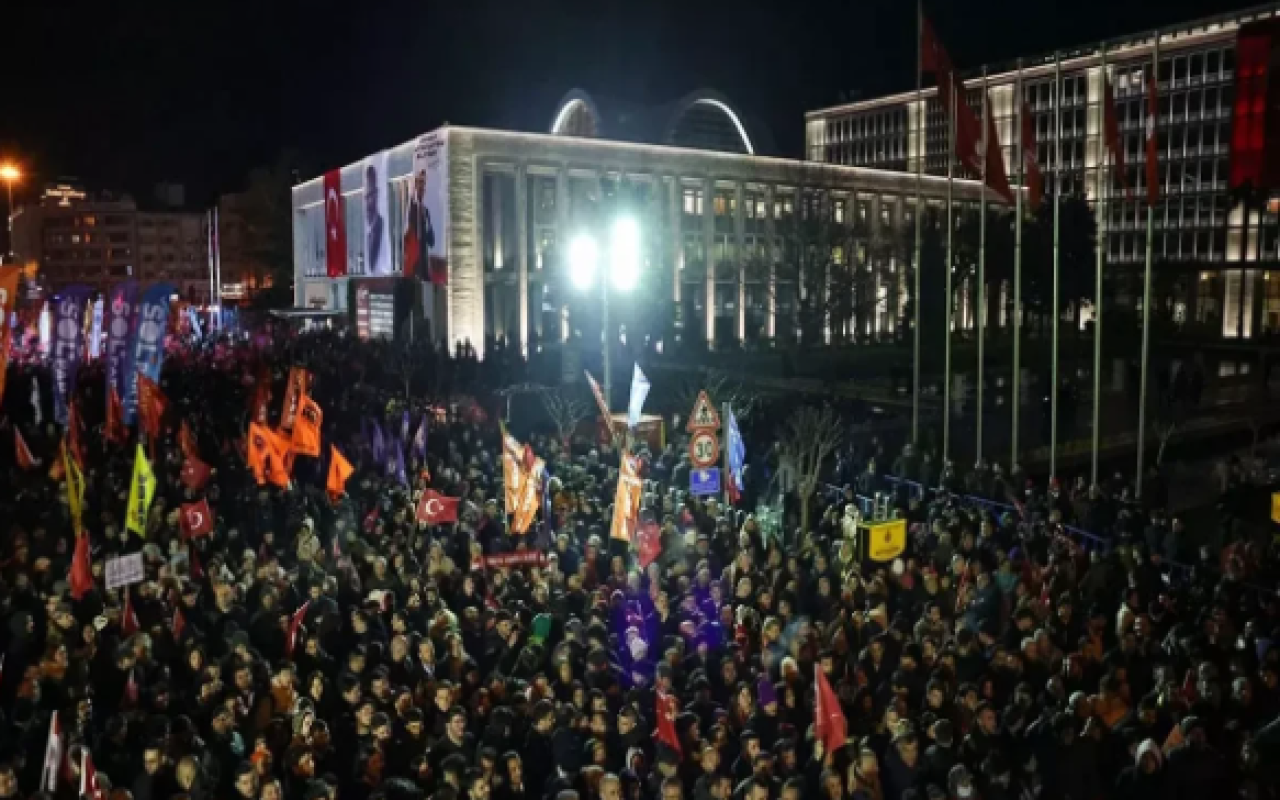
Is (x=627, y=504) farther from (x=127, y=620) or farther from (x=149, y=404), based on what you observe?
(x=149, y=404)

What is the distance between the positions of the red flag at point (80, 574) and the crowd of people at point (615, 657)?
0.33 feet

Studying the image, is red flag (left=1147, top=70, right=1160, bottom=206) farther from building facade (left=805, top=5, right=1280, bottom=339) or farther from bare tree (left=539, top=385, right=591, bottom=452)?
building facade (left=805, top=5, right=1280, bottom=339)

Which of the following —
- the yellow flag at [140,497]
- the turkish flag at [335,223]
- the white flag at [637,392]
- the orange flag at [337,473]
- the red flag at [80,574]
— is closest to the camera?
the red flag at [80,574]

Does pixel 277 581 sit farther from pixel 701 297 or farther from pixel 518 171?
pixel 701 297

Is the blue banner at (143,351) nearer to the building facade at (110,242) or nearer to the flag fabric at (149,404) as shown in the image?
the flag fabric at (149,404)

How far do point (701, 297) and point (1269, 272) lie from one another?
3390cm

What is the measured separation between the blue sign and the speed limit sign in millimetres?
93

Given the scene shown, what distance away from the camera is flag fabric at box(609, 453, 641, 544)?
12.6 metres

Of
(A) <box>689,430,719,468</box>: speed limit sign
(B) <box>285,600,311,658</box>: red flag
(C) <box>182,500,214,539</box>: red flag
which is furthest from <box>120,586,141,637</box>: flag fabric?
(A) <box>689,430,719,468</box>: speed limit sign

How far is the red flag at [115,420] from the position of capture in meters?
17.4

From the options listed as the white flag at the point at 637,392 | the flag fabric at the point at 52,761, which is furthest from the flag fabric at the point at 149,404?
the flag fabric at the point at 52,761

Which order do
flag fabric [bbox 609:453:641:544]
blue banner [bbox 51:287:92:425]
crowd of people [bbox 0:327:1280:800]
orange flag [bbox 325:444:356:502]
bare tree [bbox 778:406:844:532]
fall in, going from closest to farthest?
Answer: crowd of people [bbox 0:327:1280:800], flag fabric [bbox 609:453:641:544], orange flag [bbox 325:444:356:502], bare tree [bbox 778:406:844:532], blue banner [bbox 51:287:92:425]

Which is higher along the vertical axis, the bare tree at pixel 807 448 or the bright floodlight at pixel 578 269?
the bright floodlight at pixel 578 269

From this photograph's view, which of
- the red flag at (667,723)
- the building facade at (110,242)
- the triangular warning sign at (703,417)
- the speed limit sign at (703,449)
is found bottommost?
the red flag at (667,723)
